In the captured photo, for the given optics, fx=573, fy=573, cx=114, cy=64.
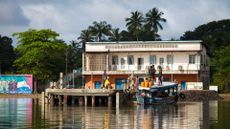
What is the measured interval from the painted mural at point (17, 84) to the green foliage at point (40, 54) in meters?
3.08

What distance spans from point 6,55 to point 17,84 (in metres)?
35.6

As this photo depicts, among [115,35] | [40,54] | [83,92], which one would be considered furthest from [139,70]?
[115,35]

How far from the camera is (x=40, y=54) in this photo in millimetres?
90438

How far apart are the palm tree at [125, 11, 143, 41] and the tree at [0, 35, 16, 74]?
25.6 m

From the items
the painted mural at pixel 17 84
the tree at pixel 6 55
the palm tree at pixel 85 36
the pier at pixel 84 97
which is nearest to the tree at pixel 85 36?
the palm tree at pixel 85 36

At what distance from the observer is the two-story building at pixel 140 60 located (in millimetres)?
82250

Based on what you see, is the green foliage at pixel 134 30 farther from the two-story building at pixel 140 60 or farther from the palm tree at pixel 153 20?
the two-story building at pixel 140 60

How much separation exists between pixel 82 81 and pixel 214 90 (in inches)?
773

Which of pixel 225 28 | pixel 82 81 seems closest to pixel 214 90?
pixel 82 81

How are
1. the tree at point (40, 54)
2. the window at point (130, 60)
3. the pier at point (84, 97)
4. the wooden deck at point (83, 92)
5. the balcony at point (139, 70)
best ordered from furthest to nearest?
the tree at point (40, 54)
the window at point (130, 60)
the balcony at point (139, 70)
the pier at point (84, 97)
the wooden deck at point (83, 92)

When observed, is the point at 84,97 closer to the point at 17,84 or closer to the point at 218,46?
the point at 17,84

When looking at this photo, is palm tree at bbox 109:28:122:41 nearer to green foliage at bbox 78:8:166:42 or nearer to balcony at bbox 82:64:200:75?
green foliage at bbox 78:8:166:42

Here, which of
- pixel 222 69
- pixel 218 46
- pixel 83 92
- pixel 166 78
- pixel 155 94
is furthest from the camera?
pixel 218 46

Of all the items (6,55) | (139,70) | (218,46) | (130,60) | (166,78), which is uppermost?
(218,46)
